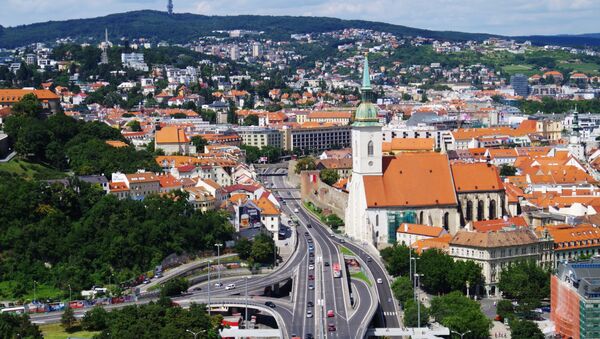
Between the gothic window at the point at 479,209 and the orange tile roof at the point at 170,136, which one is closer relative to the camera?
the gothic window at the point at 479,209

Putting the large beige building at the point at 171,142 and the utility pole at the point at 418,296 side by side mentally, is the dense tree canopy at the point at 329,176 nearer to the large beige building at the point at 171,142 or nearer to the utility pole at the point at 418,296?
the large beige building at the point at 171,142

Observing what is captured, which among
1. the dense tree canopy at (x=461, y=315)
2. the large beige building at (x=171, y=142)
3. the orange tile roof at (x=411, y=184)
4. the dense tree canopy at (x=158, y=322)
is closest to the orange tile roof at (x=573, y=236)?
the orange tile roof at (x=411, y=184)

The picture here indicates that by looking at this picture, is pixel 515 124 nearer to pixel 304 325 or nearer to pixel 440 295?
pixel 440 295

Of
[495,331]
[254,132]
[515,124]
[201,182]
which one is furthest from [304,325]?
[515,124]

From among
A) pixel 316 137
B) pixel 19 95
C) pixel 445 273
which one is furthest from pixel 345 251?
pixel 316 137

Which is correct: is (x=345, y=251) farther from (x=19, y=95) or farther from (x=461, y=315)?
(x=19, y=95)

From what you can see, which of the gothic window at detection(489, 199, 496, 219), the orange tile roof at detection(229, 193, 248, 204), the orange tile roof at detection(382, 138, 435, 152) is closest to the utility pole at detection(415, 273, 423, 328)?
the gothic window at detection(489, 199, 496, 219)

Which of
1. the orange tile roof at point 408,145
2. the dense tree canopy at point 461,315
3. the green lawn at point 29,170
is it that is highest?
the green lawn at point 29,170
